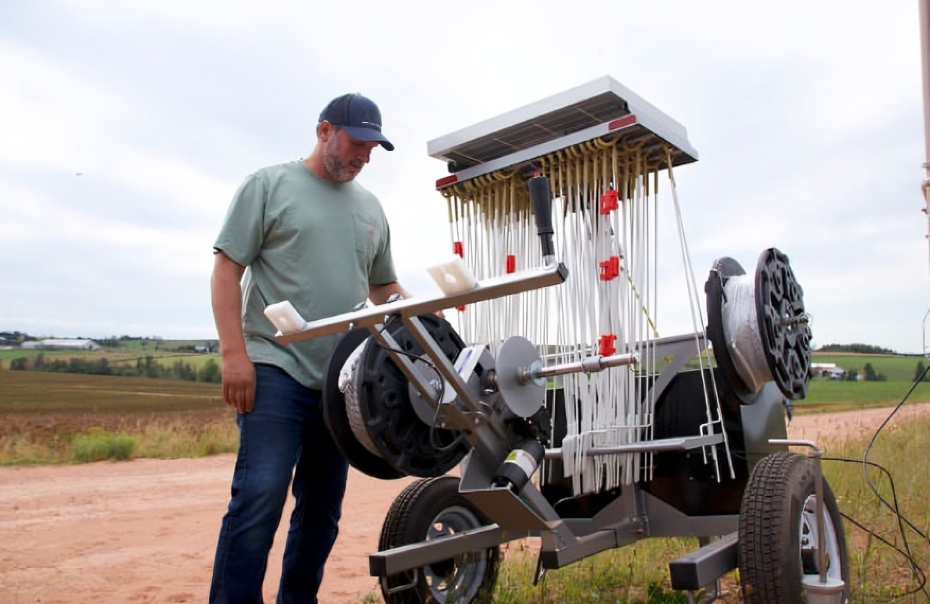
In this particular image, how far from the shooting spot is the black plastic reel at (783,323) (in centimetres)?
300

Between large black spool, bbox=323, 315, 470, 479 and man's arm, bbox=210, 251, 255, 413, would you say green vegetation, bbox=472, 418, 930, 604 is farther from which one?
man's arm, bbox=210, 251, 255, 413

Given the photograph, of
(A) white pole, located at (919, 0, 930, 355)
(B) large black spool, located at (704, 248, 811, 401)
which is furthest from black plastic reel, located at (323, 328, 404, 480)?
(A) white pole, located at (919, 0, 930, 355)

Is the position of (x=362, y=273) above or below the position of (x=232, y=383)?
above

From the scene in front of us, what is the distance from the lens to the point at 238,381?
2738 mm

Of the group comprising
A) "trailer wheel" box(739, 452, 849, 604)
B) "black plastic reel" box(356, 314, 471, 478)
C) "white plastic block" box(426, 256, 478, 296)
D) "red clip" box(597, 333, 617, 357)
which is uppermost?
"white plastic block" box(426, 256, 478, 296)

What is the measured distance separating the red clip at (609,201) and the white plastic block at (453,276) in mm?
1178

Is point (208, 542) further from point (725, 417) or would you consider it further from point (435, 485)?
point (725, 417)

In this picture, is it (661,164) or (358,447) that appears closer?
(358,447)

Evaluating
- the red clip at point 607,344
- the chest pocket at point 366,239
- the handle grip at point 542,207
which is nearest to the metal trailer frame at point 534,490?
→ the handle grip at point 542,207

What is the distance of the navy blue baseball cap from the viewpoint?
2977 millimetres

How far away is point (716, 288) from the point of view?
3.14 meters

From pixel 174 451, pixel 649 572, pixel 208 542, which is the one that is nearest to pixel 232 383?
pixel 649 572

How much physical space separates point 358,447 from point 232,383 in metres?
0.48

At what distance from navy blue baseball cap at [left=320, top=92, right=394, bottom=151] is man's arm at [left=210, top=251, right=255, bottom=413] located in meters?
0.64
